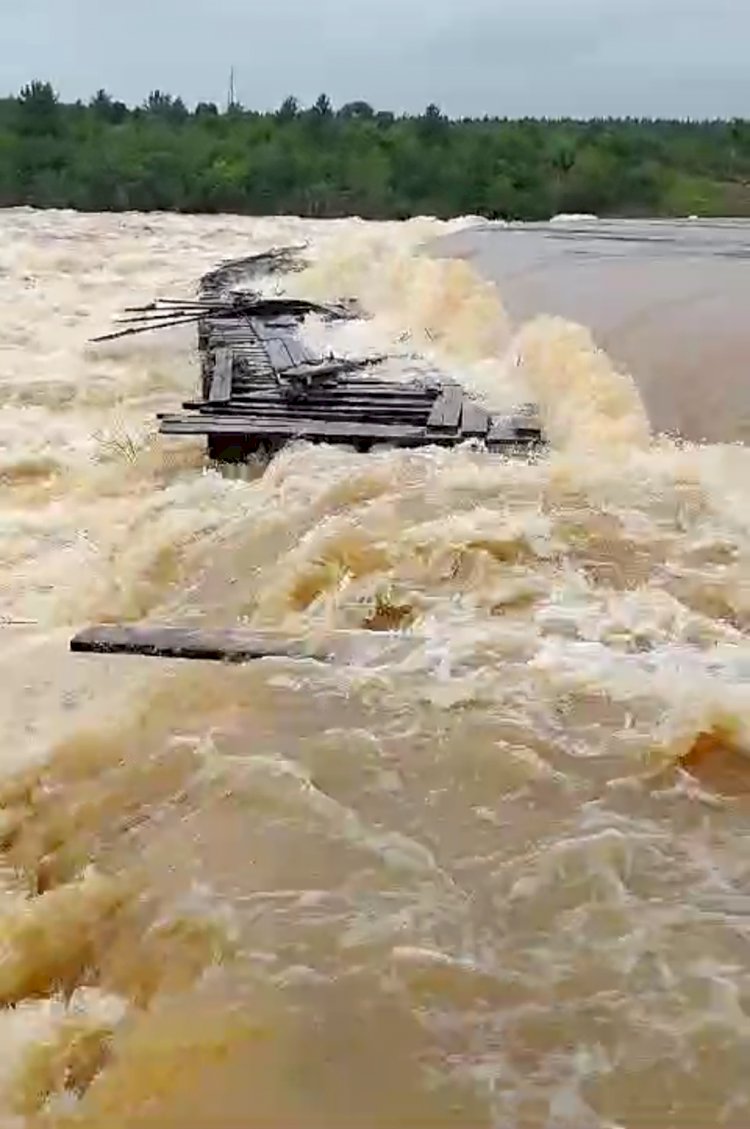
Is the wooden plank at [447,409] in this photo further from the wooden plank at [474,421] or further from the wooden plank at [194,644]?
the wooden plank at [194,644]

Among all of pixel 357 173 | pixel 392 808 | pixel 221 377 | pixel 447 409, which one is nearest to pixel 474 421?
pixel 447 409

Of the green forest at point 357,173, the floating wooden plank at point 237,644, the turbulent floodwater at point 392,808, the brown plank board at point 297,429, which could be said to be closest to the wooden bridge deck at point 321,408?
the brown plank board at point 297,429

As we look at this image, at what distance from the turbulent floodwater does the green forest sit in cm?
2989

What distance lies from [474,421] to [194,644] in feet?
11.5

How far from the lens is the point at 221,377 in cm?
881

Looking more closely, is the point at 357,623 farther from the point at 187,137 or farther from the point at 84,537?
the point at 187,137

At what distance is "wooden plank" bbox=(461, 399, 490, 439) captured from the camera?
22.9 feet

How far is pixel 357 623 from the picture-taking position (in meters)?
4.41

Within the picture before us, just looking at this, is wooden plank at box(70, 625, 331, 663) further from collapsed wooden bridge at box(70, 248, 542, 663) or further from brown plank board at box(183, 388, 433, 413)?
brown plank board at box(183, 388, 433, 413)

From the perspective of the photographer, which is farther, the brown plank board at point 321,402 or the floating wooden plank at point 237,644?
the brown plank board at point 321,402

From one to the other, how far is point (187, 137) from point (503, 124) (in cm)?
1006

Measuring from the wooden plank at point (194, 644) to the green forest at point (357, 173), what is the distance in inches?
1240

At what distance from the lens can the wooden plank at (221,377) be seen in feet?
26.7

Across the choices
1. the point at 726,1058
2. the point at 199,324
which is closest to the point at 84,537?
the point at 726,1058
